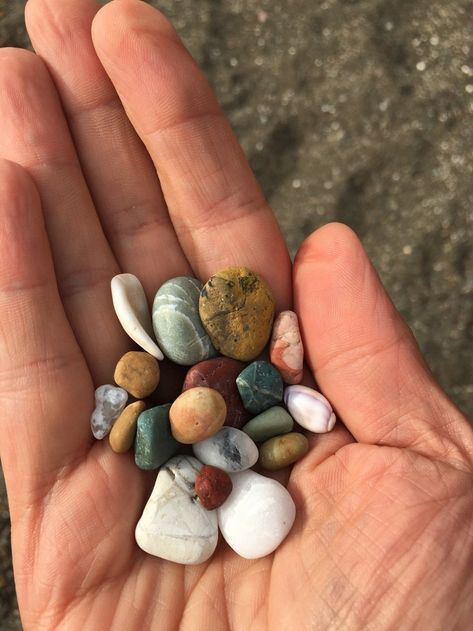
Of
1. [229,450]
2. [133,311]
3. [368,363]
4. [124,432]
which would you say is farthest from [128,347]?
[368,363]

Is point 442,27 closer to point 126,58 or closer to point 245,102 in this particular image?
point 245,102

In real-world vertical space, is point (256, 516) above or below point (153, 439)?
below

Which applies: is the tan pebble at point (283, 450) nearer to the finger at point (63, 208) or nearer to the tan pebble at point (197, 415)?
the tan pebble at point (197, 415)

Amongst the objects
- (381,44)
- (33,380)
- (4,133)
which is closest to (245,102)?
(381,44)

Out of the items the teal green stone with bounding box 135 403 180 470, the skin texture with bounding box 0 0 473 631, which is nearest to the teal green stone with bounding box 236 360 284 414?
the skin texture with bounding box 0 0 473 631

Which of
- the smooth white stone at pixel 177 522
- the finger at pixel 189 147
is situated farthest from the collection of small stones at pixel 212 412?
the finger at pixel 189 147

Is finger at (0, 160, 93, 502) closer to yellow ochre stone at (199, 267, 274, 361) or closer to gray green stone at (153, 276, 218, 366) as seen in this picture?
gray green stone at (153, 276, 218, 366)

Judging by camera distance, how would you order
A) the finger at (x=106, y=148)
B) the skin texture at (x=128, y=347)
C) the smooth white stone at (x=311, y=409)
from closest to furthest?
the skin texture at (x=128, y=347) → the smooth white stone at (x=311, y=409) → the finger at (x=106, y=148)

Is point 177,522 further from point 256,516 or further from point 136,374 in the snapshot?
point 136,374
